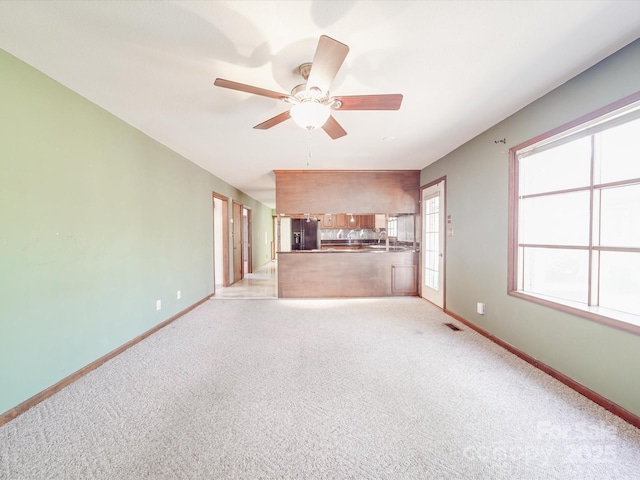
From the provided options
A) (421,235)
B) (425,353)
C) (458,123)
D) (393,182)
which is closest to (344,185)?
(393,182)

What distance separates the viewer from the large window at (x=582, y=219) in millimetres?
1741

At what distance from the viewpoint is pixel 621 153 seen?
1.79 m

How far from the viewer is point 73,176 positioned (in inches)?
84.9

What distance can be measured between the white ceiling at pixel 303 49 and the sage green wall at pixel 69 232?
279 mm

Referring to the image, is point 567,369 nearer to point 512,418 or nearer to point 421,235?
point 512,418

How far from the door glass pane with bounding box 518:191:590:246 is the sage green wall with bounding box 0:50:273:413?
4.12 m

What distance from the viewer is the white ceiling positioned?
1.40 metres

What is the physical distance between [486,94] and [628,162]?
3.58ft

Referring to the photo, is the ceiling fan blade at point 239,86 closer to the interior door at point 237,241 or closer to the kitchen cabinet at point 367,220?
the interior door at point 237,241

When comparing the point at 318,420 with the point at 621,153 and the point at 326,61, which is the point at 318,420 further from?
the point at 621,153

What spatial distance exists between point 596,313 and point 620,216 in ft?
2.31

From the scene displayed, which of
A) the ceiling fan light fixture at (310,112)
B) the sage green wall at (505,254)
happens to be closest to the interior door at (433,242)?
the sage green wall at (505,254)

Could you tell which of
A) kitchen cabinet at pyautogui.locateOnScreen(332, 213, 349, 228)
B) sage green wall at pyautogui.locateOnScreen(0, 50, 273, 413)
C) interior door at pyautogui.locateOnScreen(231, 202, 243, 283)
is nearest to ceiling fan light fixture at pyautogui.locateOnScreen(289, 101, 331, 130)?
sage green wall at pyautogui.locateOnScreen(0, 50, 273, 413)

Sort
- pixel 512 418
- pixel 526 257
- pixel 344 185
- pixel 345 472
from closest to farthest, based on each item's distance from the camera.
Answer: pixel 345 472, pixel 512 418, pixel 526 257, pixel 344 185
